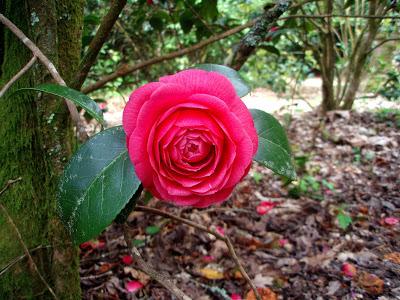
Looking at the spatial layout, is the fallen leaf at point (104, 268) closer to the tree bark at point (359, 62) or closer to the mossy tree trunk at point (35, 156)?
the mossy tree trunk at point (35, 156)

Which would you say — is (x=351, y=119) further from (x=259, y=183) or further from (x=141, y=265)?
(x=141, y=265)

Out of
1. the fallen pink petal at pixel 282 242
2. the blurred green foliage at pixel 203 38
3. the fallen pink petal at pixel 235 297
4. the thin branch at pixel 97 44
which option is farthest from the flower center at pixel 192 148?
the fallen pink petal at pixel 282 242

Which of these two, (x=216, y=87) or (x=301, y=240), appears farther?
(x=301, y=240)

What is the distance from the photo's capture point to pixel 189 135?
440 mm

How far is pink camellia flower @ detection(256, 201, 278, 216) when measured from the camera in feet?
6.20

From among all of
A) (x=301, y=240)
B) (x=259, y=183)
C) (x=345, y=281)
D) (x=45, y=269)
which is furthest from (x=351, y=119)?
(x=45, y=269)

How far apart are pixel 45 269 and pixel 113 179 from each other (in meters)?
0.60

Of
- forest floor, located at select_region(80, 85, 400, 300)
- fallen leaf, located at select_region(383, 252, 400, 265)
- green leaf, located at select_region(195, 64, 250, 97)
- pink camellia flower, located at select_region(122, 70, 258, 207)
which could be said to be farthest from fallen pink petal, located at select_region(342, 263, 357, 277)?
pink camellia flower, located at select_region(122, 70, 258, 207)

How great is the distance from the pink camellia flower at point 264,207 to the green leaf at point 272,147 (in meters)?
1.31

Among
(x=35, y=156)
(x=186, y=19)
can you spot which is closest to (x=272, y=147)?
(x=35, y=156)

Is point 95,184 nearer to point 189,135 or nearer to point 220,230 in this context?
point 189,135

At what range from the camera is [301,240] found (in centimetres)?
168

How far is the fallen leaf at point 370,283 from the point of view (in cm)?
126

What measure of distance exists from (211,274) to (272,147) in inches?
37.2
